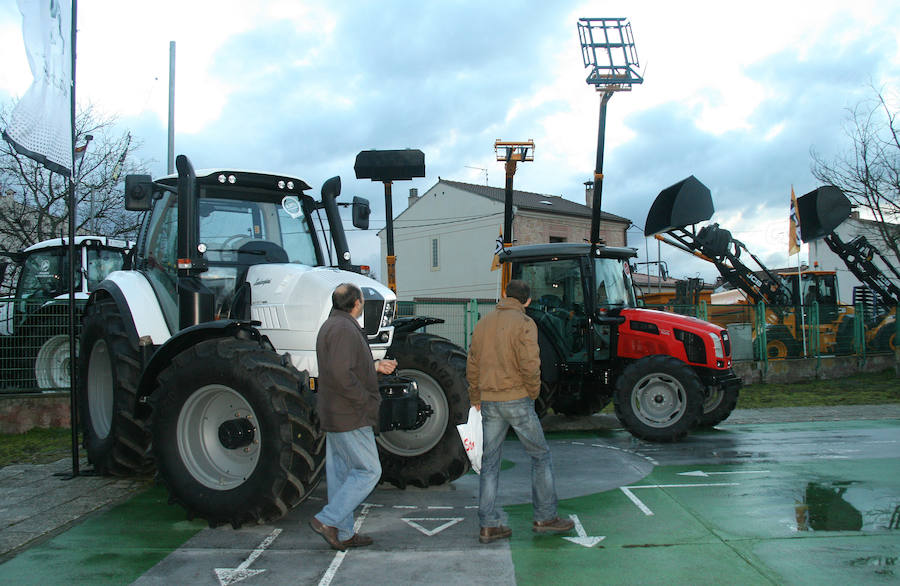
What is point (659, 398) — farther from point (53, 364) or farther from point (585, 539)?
point (53, 364)

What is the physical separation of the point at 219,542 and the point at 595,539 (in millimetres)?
2628

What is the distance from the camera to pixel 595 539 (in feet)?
16.9

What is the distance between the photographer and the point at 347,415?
4.89m

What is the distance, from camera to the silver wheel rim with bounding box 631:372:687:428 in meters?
9.41

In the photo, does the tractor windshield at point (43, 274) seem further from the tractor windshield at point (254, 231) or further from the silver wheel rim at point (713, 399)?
the silver wheel rim at point (713, 399)

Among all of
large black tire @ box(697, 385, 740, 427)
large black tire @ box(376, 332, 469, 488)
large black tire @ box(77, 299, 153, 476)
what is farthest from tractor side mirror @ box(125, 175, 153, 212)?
large black tire @ box(697, 385, 740, 427)

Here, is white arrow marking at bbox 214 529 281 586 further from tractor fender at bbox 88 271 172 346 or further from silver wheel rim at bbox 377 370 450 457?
tractor fender at bbox 88 271 172 346

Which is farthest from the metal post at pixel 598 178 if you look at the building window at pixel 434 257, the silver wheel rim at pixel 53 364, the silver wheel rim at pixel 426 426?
the building window at pixel 434 257

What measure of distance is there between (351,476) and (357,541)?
0.48m

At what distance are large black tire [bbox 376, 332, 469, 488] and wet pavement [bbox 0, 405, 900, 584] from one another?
0.20 metres

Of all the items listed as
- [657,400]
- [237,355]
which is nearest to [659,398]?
[657,400]

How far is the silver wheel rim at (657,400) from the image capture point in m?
9.41

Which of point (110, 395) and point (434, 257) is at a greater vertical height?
point (434, 257)

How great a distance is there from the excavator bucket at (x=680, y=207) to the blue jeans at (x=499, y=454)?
34.8 feet
